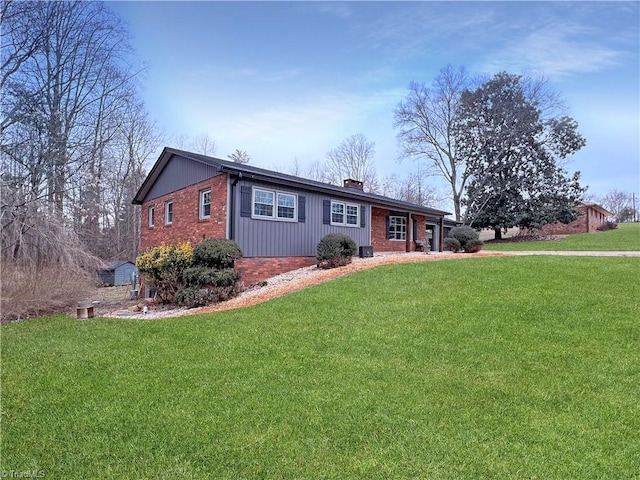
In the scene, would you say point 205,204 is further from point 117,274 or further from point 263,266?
point 117,274

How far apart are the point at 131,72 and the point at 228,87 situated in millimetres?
14110

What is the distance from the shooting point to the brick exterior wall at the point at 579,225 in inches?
1224

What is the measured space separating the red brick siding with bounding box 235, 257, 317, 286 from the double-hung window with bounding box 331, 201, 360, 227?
255 centimetres

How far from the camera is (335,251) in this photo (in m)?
12.5

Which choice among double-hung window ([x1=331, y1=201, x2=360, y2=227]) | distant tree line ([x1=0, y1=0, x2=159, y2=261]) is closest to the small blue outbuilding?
distant tree line ([x1=0, y1=0, x2=159, y2=261])

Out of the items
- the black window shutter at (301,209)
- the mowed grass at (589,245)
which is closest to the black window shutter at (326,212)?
the black window shutter at (301,209)

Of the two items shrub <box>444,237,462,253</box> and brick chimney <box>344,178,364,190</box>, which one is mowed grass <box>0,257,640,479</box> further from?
brick chimney <box>344,178,364,190</box>

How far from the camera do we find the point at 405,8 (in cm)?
966

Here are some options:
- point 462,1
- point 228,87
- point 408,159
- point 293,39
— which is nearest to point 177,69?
point 228,87

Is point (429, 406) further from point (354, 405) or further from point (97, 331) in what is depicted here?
point (97, 331)

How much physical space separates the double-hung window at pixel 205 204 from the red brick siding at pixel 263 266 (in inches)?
94.9

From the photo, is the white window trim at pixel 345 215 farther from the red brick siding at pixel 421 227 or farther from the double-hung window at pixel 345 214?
the red brick siding at pixel 421 227

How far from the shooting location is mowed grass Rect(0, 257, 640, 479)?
2787mm

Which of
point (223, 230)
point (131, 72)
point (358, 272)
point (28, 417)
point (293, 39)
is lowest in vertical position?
point (28, 417)
